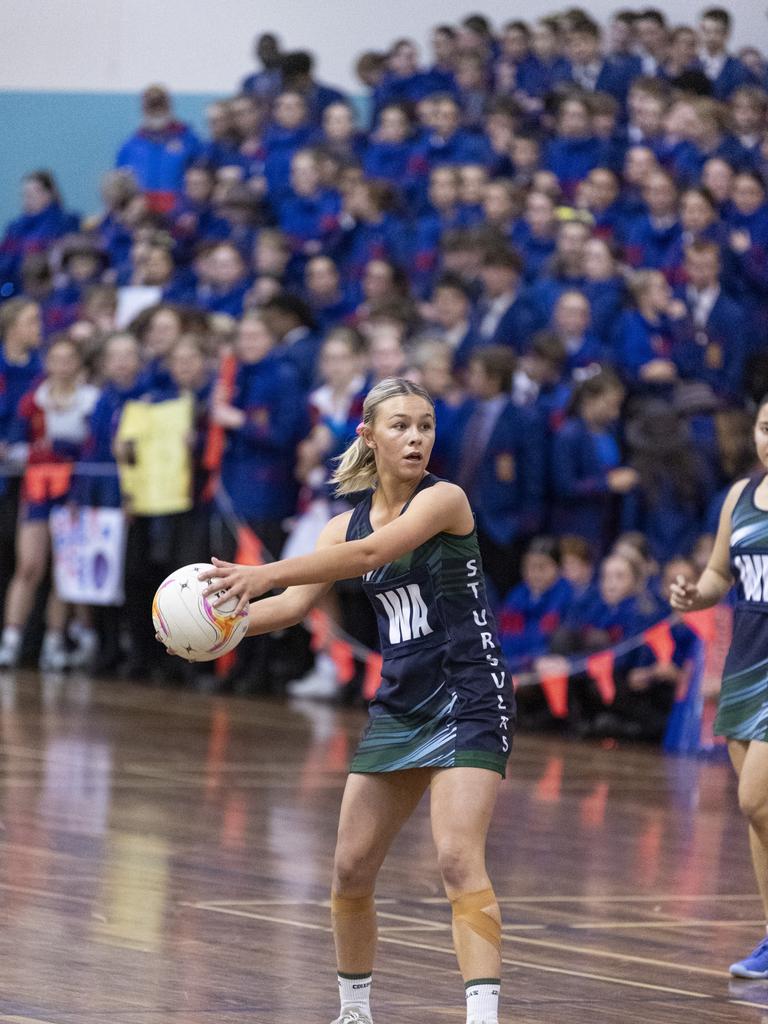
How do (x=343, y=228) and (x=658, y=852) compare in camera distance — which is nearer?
(x=658, y=852)

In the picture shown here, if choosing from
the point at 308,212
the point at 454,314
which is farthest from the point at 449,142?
the point at 454,314

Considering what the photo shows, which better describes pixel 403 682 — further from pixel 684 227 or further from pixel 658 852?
pixel 684 227

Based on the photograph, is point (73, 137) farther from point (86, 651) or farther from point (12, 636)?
point (12, 636)

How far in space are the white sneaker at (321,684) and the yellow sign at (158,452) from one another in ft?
5.08

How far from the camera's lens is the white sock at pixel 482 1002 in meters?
5.13

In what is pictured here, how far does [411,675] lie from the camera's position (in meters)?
5.57

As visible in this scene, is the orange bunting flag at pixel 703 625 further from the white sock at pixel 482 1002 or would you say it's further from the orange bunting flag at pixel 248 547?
the white sock at pixel 482 1002

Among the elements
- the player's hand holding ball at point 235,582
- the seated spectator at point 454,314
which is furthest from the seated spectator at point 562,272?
the player's hand holding ball at point 235,582

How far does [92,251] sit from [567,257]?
6.07 metres

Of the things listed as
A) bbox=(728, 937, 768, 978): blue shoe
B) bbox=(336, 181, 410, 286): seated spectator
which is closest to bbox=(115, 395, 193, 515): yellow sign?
bbox=(336, 181, 410, 286): seated spectator

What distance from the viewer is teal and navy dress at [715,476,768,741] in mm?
6840

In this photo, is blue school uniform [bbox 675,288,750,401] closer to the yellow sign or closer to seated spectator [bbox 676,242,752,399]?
seated spectator [bbox 676,242,752,399]

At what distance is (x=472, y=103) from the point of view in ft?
64.0

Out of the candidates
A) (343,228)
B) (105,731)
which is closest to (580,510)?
(105,731)
